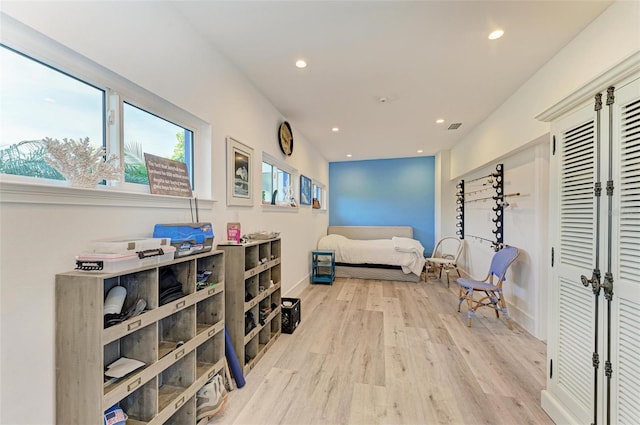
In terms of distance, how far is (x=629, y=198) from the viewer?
121cm

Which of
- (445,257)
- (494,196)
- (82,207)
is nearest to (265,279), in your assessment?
(82,207)

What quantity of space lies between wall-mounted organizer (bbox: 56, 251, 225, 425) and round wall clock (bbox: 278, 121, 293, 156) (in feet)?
7.03

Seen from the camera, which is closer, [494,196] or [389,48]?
[389,48]

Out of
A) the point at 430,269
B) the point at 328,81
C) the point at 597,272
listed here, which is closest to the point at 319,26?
the point at 328,81

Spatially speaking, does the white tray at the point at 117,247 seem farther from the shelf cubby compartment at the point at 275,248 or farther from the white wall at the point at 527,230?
the white wall at the point at 527,230

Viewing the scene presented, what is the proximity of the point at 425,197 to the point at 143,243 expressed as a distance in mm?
6409

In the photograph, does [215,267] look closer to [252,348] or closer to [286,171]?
[252,348]

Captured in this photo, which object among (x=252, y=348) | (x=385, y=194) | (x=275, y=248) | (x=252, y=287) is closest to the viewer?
(x=252, y=348)

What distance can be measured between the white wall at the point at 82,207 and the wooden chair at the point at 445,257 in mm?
4090

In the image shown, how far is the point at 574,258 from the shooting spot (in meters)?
1.52

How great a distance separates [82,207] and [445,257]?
5.92 metres

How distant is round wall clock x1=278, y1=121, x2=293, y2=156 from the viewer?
3504 mm

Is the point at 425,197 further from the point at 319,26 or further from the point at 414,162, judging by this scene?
the point at 319,26

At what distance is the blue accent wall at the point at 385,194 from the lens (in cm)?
652
